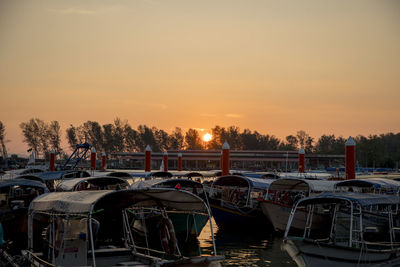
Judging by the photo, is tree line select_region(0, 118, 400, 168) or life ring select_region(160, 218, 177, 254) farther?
tree line select_region(0, 118, 400, 168)

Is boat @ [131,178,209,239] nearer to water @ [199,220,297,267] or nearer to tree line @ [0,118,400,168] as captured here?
water @ [199,220,297,267]

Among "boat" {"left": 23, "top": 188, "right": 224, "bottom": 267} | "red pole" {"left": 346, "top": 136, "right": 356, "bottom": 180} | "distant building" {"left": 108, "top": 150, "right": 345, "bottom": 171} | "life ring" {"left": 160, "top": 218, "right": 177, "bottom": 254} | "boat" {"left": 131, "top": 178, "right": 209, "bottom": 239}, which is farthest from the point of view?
"distant building" {"left": 108, "top": 150, "right": 345, "bottom": 171}

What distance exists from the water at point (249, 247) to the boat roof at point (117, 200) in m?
5.82

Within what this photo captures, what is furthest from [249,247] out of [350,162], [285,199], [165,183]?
[350,162]

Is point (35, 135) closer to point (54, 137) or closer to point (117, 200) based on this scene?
point (54, 137)

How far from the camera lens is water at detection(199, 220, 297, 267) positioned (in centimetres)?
1925

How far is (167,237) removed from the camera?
14.5m

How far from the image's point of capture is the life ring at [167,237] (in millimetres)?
14398

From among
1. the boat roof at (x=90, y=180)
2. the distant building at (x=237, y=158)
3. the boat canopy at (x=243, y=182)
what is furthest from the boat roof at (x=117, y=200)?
the distant building at (x=237, y=158)

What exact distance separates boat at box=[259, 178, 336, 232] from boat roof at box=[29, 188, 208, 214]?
9.81 m

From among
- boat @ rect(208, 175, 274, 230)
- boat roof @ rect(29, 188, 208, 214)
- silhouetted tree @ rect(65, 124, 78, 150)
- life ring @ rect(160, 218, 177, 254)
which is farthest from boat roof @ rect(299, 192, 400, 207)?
silhouetted tree @ rect(65, 124, 78, 150)

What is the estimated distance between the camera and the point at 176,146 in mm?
158625

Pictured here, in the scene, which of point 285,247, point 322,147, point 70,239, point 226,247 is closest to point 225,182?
point 226,247

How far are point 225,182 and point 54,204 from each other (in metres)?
16.5
